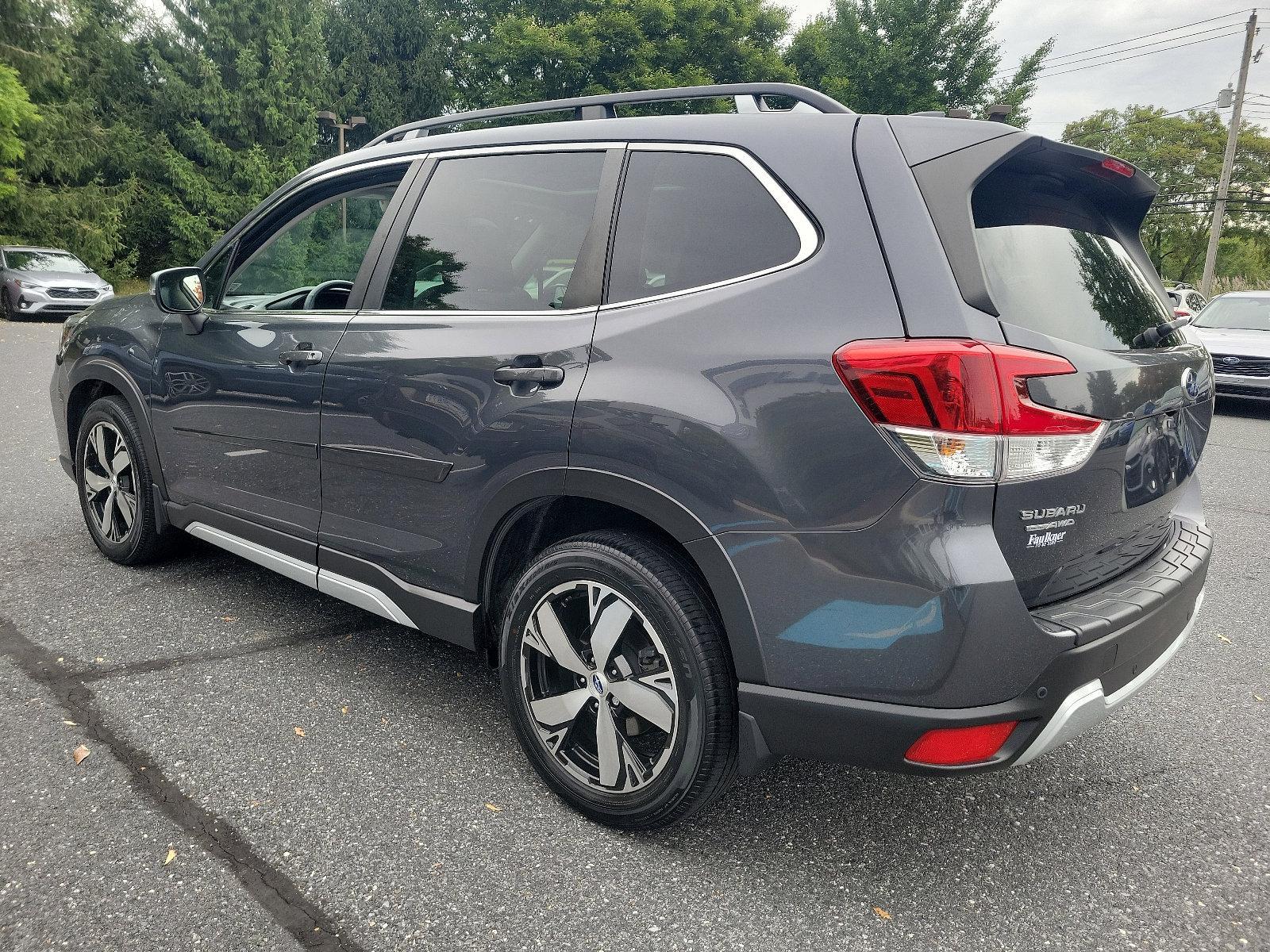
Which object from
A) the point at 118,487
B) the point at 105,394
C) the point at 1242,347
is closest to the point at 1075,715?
the point at 118,487

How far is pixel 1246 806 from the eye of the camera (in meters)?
2.73

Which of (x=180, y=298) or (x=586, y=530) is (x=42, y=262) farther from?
(x=586, y=530)

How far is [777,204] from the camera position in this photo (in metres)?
2.23

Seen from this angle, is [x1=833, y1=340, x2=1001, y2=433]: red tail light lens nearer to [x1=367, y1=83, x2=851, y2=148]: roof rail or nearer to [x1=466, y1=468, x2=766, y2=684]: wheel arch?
[x1=466, y1=468, x2=766, y2=684]: wheel arch

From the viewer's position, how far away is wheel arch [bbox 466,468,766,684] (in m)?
2.18

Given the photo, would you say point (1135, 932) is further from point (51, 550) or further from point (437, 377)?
point (51, 550)

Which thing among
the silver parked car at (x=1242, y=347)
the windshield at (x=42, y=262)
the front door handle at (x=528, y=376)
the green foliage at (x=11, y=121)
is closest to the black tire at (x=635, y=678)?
the front door handle at (x=528, y=376)

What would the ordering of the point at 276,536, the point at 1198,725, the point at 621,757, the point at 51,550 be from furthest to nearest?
1. the point at 51,550
2. the point at 276,536
3. the point at 1198,725
4. the point at 621,757

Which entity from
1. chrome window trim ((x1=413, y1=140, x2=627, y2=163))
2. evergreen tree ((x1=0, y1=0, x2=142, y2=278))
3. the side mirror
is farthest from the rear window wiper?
evergreen tree ((x1=0, y1=0, x2=142, y2=278))

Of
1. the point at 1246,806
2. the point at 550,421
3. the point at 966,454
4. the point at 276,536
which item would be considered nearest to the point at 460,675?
the point at 276,536

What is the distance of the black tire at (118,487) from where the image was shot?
4133mm

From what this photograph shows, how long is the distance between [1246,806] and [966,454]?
1.70 m

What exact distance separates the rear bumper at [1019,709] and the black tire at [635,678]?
10cm

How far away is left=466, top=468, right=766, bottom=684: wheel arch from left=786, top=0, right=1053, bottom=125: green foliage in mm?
39550
